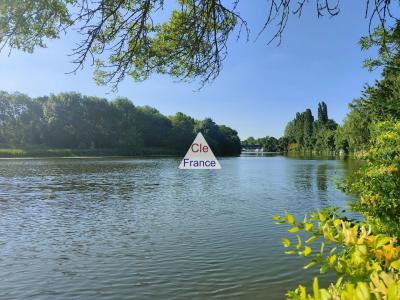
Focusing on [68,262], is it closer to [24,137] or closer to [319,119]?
[24,137]

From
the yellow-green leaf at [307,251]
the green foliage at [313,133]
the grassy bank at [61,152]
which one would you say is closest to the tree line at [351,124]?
the green foliage at [313,133]

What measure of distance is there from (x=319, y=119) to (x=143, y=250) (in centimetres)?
14736

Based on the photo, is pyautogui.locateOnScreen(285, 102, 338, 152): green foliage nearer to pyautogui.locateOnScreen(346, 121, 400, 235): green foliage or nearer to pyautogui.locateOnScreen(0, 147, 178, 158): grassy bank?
pyautogui.locateOnScreen(0, 147, 178, 158): grassy bank

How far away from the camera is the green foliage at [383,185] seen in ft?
21.4

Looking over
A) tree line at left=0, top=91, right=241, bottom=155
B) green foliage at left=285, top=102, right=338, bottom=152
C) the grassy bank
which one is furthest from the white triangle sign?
green foliage at left=285, top=102, right=338, bottom=152

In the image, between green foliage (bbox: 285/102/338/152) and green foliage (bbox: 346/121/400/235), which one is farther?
green foliage (bbox: 285/102/338/152)

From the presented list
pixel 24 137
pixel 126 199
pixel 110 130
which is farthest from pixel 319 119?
pixel 126 199

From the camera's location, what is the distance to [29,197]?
74.8 ft

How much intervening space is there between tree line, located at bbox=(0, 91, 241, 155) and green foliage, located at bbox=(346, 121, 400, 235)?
101 metres

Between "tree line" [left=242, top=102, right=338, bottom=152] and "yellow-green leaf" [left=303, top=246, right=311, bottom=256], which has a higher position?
"tree line" [left=242, top=102, right=338, bottom=152]

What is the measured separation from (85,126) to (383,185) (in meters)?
109

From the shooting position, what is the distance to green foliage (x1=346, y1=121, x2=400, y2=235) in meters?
6.51

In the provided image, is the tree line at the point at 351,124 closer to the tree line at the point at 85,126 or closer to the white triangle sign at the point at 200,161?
the white triangle sign at the point at 200,161

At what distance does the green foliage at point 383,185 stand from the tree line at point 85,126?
101 meters
